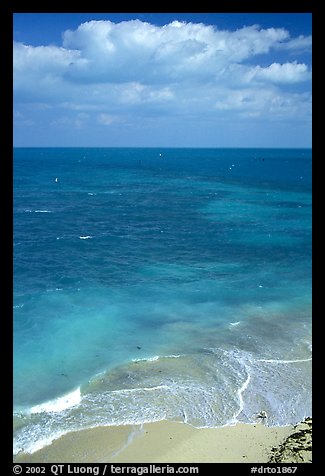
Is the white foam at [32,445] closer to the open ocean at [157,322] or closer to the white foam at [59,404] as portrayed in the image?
the open ocean at [157,322]

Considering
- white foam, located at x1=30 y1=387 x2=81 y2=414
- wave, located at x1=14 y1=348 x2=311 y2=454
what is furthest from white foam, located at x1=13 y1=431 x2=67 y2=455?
white foam, located at x1=30 y1=387 x2=81 y2=414

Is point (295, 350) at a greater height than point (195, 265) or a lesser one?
lesser

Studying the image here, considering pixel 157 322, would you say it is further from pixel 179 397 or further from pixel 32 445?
pixel 32 445

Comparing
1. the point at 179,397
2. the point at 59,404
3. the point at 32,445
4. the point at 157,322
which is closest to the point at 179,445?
the point at 179,397

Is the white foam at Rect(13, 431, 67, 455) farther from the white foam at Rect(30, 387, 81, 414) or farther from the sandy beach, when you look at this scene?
the white foam at Rect(30, 387, 81, 414)
